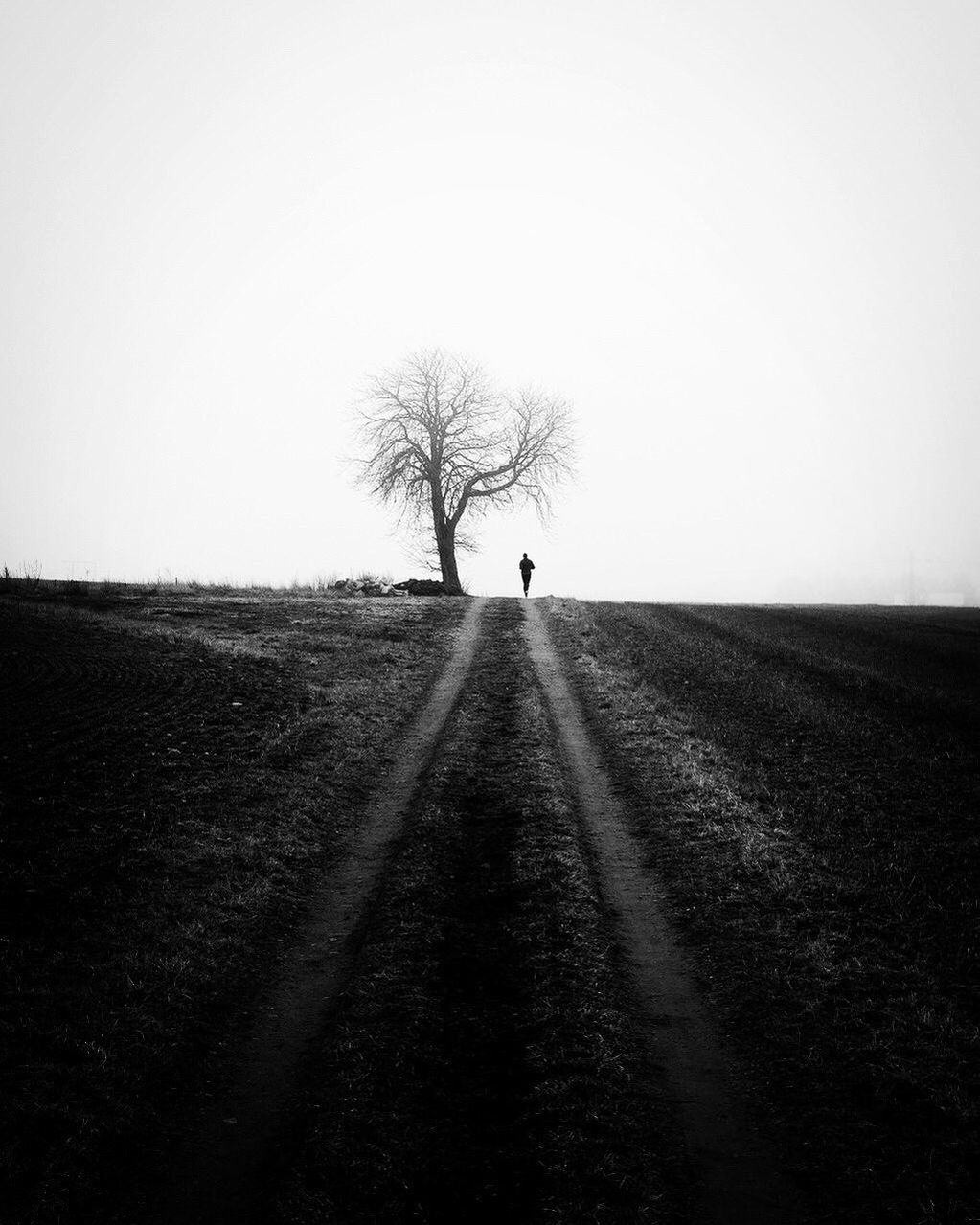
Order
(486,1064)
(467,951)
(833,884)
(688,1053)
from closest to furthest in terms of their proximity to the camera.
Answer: (486,1064)
(688,1053)
(467,951)
(833,884)

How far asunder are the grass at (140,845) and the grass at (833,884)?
17.1 ft

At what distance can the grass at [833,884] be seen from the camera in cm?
528

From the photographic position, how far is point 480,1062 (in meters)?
5.97

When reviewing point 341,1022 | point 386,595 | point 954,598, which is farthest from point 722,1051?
point 954,598

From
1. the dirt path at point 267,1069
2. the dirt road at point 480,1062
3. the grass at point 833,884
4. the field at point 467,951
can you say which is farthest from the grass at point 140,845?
the grass at point 833,884

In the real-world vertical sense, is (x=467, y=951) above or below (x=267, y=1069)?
above

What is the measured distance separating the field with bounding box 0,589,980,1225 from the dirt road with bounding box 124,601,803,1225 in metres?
0.03

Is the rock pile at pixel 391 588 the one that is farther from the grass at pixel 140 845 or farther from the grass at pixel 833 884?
the grass at pixel 833 884

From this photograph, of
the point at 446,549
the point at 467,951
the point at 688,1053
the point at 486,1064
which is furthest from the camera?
the point at 446,549

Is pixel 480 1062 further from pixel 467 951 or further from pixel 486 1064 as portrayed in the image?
pixel 467 951

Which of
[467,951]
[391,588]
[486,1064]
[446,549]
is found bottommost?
[486,1064]

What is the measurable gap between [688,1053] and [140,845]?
7467 millimetres

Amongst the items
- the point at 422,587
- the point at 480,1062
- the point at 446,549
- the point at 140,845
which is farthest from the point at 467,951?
the point at 446,549

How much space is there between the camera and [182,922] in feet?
25.9
